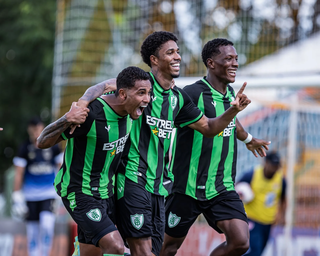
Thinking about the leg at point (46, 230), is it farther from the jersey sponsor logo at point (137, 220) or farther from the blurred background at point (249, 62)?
the jersey sponsor logo at point (137, 220)

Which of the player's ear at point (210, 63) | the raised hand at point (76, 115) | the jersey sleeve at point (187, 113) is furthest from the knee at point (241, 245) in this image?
the raised hand at point (76, 115)

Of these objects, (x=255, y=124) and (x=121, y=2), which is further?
(x=121, y=2)

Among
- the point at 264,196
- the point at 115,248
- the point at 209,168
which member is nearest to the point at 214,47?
the point at 209,168

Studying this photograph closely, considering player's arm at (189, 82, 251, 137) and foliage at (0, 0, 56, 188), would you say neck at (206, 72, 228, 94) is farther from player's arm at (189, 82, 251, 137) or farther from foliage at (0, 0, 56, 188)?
foliage at (0, 0, 56, 188)

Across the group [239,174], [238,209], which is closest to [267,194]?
[239,174]

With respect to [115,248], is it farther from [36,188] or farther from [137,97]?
[36,188]

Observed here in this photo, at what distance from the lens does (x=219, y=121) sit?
5.71 metres

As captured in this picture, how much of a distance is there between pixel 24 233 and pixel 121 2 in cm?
609

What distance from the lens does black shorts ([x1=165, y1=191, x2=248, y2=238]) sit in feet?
19.7

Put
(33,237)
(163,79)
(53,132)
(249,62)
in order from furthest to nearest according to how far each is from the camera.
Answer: (249,62) → (33,237) → (163,79) → (53,132)

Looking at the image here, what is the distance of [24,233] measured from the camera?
1138 cm

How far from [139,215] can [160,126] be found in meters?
0.86

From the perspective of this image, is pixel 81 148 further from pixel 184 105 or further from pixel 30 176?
pixel 30 176

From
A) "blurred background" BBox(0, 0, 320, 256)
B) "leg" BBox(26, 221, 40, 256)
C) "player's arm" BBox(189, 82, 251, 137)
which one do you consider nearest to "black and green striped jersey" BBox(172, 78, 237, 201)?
"player's arm" BBox(189, 82, 251, 137)
